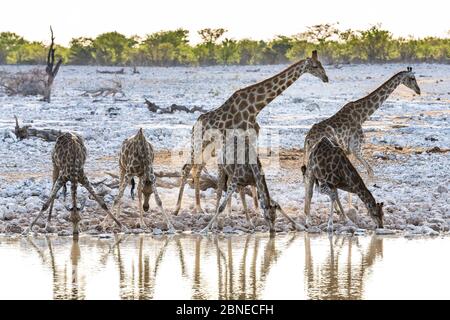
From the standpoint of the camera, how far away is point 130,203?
13086 millimetres

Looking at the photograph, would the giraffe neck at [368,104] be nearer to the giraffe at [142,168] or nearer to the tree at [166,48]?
the giraffe at [142,168]

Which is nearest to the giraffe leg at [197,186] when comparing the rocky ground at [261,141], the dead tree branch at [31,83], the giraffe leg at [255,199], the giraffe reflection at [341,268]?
the rocky ground at [261,141]

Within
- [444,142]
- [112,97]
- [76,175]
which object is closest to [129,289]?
[76,175]

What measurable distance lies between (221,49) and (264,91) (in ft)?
101

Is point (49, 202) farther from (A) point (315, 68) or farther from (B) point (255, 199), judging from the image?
(A) point (315, 68)

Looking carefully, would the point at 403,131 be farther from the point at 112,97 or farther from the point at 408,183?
the point at 112,97

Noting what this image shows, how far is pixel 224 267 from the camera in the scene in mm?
9664

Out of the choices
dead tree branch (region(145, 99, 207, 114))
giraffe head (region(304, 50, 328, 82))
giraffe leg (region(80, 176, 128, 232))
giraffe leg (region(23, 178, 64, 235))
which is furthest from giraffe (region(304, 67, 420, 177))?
dead tree branch (region(145, 99, 207, 114))

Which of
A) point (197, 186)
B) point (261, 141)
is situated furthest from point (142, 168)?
point (261, 141)

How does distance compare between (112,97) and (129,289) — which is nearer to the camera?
(129,289)

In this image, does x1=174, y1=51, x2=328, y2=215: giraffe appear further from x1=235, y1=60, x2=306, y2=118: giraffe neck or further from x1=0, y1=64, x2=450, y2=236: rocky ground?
x1=0, y1=64, x2=450, y2=236: rocky ground

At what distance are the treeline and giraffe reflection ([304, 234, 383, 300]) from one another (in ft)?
95.4

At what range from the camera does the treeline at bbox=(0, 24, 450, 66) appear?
41.0 metres

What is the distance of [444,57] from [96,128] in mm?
21942
